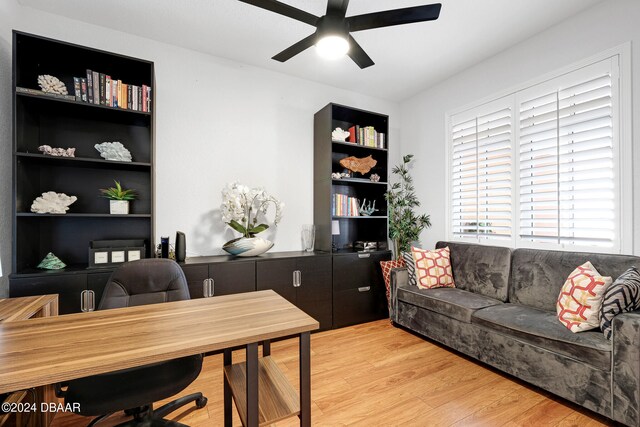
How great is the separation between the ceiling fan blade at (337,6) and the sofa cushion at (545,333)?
237 centimetres

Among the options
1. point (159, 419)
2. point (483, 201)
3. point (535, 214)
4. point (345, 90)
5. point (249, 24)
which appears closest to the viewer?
point (159, 419)

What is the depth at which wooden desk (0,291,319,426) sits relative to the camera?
82 centimetres

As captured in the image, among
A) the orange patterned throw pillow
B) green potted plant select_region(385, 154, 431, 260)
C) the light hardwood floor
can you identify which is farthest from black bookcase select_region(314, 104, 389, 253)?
the light hardwood floor

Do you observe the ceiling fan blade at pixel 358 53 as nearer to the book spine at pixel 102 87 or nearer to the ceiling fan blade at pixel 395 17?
the ceiling fan blade at pixel 395 17

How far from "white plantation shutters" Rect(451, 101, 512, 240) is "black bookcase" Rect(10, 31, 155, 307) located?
3170 mm

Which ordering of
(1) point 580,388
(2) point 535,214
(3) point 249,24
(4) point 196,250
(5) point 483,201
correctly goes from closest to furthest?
(1) point 580,388 → (3) point 249,24 → (2) point 535,214 → (4) point 196,250 → (5) point 483,201

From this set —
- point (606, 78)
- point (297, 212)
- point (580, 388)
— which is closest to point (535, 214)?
point (606, 78)

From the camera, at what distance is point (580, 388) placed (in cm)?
166

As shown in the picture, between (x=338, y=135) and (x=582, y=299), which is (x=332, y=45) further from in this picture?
(x=582, y=299)

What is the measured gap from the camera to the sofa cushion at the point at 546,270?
1964 millimetres

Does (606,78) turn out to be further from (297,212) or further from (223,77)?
(223,77)

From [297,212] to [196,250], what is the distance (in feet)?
3.82

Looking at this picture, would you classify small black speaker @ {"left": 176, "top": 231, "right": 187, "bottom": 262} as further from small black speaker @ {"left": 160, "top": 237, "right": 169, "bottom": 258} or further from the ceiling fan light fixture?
the ceiling fan light fixture

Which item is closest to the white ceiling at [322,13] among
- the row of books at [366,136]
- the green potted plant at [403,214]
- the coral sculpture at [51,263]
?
the row of books at [366,136]
